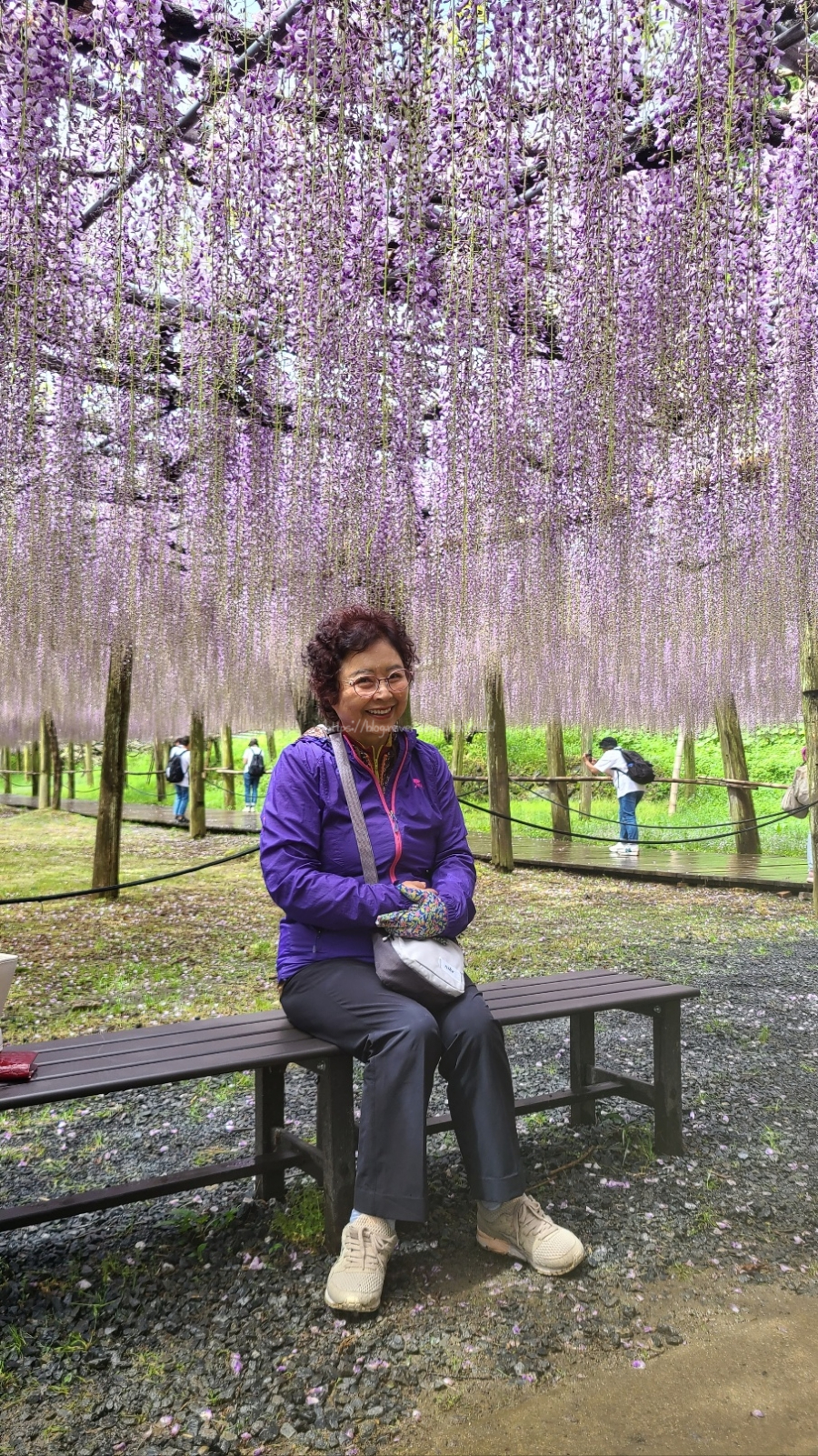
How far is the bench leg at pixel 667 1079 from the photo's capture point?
253 centimetres

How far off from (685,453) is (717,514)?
2.90ft

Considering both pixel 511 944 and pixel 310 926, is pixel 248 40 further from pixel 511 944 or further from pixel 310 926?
pixel 511 944

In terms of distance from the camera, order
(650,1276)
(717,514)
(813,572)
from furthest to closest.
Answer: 1. (717,514)
2. (813,572)
3. (650,1276)

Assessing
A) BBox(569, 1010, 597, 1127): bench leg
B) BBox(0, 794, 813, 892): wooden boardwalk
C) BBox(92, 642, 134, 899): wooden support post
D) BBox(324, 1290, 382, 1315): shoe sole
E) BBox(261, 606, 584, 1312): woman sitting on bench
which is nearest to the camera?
BBox(324, 1290, 382, 1315): shoe sole

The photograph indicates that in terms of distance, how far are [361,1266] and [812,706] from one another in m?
5.14

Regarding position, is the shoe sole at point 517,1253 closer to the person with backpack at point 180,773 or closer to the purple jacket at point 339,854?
the purple jacket at point 339,854

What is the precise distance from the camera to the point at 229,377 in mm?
5930

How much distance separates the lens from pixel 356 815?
2.23 metres

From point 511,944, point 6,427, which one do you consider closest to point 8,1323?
point 511,944

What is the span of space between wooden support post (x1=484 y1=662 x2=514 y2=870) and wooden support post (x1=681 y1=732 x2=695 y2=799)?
485 centimetres

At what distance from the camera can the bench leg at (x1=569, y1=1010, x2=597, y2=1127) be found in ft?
8.84

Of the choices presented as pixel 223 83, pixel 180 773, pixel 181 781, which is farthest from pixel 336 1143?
pixel 181 781

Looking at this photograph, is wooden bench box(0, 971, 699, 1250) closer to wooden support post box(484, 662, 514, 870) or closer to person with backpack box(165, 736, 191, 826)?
wooden support post box(484, 662, 514, 870)

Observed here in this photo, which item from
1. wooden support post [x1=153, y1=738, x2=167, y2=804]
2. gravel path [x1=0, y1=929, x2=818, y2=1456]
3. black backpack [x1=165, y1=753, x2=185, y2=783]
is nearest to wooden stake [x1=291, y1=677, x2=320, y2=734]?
black backpack [x1=165, y1=753, x2=185, y2=783]
